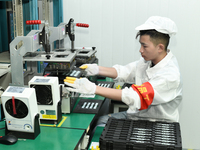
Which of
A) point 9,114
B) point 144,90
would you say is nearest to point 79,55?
point 144,90

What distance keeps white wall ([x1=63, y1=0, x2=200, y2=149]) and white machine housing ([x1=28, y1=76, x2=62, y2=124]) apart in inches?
61.1

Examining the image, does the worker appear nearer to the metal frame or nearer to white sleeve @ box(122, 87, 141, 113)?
white sleeve @ box(122, 87, 141, 113)

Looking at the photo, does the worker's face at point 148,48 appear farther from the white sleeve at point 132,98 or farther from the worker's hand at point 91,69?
the worker's hand at point 91,69

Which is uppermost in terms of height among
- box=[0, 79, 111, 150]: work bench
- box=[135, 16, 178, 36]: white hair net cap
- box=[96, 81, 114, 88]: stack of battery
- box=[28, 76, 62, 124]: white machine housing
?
box=[135, 16, 178, 36]: white hair net cap

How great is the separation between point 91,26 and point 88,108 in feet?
4.68

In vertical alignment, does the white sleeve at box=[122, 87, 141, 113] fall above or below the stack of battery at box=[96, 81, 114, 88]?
above

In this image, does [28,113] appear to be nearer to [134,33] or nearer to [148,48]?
[148,48]

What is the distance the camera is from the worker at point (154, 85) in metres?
1.76

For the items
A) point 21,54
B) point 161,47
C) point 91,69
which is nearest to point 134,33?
point 91,69

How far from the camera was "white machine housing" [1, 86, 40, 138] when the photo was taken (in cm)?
146

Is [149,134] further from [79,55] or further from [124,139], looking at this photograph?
[79,55]

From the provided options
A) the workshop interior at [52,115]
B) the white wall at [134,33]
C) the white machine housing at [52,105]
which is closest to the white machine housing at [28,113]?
the workshop interior at [52,115]

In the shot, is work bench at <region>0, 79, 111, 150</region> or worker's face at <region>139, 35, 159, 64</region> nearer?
work bench at <region>0, 79, 111, 150</region>

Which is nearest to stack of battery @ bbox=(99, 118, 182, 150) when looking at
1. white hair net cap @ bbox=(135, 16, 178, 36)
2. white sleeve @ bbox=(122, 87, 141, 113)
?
white sleeve @ bbox=(122, 87, 141, 113)
